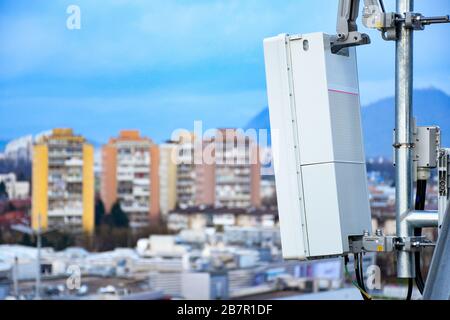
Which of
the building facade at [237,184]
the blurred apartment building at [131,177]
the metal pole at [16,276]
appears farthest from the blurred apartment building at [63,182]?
the building facade at [237,184]

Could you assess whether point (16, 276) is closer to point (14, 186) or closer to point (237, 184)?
point (14, 186)

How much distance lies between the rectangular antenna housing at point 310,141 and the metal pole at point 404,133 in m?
0.19

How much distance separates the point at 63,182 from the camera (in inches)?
897

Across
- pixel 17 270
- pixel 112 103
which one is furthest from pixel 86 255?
pixel 112 103

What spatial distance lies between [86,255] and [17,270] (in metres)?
1.57

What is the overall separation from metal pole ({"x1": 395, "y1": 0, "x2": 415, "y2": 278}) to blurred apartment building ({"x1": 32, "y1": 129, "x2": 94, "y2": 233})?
1788cm

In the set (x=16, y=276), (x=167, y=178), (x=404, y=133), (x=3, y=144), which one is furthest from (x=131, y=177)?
(x=404, y=133)

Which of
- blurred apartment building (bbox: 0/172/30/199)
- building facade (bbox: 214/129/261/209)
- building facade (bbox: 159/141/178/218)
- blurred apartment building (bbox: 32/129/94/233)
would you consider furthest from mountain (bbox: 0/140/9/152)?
building facade (bbox: 214/129/261/209)

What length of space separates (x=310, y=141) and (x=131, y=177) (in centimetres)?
1976

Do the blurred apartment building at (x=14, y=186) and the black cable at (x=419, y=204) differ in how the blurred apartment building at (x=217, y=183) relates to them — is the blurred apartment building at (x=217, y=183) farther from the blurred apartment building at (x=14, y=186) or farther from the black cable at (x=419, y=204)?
the black cable at (x=419, y=204)

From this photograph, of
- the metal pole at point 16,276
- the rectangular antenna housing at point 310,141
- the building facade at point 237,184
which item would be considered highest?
the building facade at point 237,184

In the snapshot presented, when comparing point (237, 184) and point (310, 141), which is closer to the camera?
point (310, 141)

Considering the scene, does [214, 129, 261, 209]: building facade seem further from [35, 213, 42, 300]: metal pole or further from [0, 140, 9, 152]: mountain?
[0, 140, 9, 152]: mountain

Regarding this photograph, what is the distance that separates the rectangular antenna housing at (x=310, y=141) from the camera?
11.7ft
